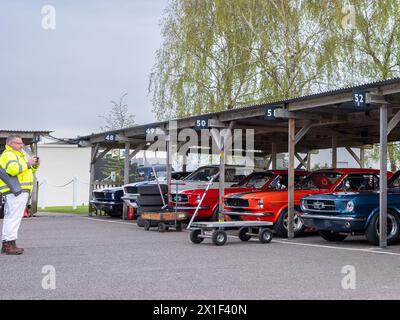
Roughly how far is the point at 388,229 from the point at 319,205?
4.92ft

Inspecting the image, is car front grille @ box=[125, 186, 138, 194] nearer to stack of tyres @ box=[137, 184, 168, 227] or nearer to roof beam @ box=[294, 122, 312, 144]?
stack of tyres @ box=[137, 184, 168, 227]

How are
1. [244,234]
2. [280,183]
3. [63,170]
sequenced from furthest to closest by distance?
[63,170] → [280,183] → [244,234]

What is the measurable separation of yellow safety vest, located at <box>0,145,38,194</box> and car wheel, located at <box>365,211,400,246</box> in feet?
22.3

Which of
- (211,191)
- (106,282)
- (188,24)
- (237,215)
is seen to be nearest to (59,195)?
(188,24)

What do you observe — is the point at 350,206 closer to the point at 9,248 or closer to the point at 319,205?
the point at 319,205

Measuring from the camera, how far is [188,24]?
31.7m

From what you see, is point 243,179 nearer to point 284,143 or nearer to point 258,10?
point 284,143

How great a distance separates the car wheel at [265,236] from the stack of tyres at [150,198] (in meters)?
4.86

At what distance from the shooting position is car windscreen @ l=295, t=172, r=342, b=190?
56.2 ft

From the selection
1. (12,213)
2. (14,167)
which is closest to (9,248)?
(12,213)

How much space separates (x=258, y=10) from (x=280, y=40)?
1.65 m

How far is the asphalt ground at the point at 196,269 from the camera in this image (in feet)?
27.2

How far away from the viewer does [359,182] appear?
1664 cm

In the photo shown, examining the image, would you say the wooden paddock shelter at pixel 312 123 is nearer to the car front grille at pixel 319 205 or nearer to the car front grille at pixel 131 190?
the car front grille at pixel 319 205
